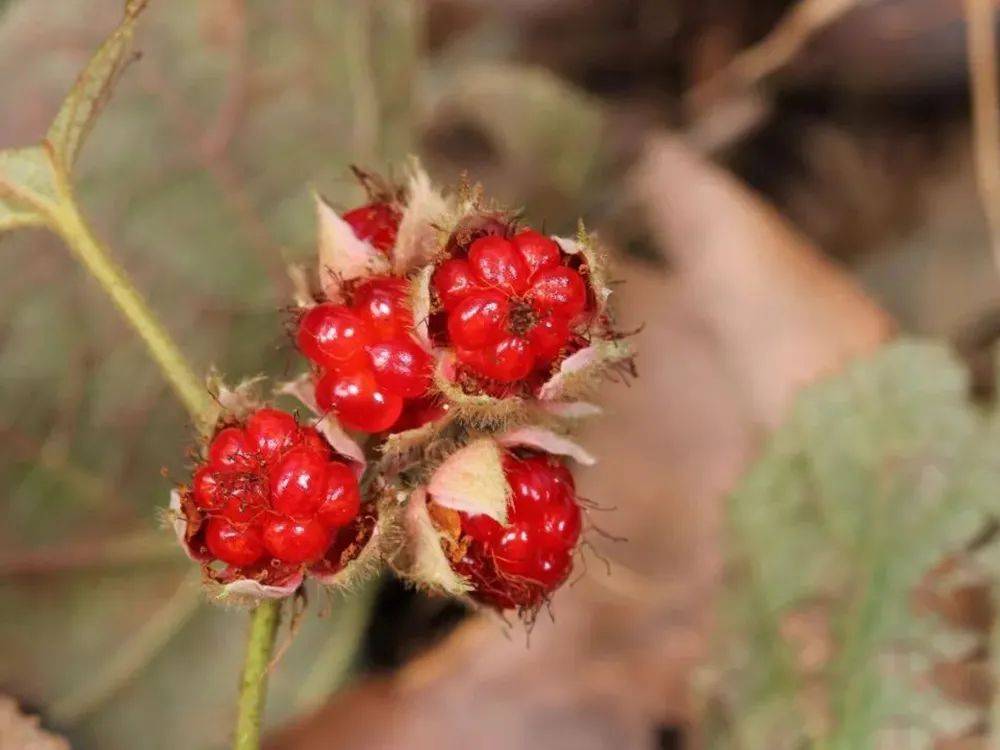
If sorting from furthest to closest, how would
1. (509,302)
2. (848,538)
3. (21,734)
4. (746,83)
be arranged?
1. (746,83)
2. (848,538)
3. (21,734)
4. (509,302)

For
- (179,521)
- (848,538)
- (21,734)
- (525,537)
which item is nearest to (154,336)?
(179,521)

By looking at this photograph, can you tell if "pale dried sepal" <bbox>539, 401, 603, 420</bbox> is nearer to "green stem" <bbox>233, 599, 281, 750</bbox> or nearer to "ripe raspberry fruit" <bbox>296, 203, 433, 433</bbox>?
"ripe raspberry fruit" <bbox>296, 203, 433, 433</bbox>

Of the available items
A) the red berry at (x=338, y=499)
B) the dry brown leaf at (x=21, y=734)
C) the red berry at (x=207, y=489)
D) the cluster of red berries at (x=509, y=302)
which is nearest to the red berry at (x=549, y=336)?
the cluster of red berries at (x=509, y=302)

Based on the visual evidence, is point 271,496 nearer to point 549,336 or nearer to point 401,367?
point 401,367

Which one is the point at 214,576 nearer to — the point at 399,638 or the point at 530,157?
the point at 399,638

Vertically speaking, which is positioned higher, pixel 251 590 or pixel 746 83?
pixel 251 590

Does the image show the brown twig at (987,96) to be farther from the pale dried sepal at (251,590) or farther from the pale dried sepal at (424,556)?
the pale dried sepal at (251,590)

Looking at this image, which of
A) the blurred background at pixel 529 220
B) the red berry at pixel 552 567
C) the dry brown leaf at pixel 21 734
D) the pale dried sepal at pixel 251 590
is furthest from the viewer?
the blurred background at pixel 529 220
